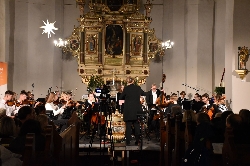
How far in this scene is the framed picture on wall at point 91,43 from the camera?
17859 mm

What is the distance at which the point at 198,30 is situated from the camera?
1842cm

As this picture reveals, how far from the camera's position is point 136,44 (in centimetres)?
1794

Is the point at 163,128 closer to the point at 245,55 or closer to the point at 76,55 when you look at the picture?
the point at 245,55

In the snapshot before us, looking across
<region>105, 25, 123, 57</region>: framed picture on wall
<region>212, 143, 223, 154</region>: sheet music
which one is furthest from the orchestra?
<region>105, 25, 123, 57</region>: framed picture on wall

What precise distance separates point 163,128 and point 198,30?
11.4 m

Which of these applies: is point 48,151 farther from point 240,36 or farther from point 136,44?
point 136,44

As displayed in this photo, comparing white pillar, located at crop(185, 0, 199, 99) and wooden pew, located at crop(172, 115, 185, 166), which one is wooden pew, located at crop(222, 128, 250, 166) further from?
white pillar, located at crop(185, 0, 199, 99)

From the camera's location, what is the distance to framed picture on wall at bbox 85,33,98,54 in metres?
17.9

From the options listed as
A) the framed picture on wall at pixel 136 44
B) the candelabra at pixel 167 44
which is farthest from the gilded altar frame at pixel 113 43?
the candelabra at pixel 167 44

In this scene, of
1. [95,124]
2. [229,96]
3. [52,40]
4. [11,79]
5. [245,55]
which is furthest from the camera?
[52,40]

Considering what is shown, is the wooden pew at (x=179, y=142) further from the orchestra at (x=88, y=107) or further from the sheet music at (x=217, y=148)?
the orchestra at (x=88, y=107)

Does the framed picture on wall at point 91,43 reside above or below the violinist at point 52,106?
above

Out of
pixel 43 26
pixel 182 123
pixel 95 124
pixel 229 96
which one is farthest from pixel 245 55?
pixel 43 26

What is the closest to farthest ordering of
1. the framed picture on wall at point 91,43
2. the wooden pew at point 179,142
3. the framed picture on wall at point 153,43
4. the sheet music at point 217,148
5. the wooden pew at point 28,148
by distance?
1. the wooden pew at point 28,148
2. the sheet music at point 217,148
3. the wooden pew at point 179,142
4. the framed picture on wall at point 91,43
5. the framed picture on wall at point 153,43
